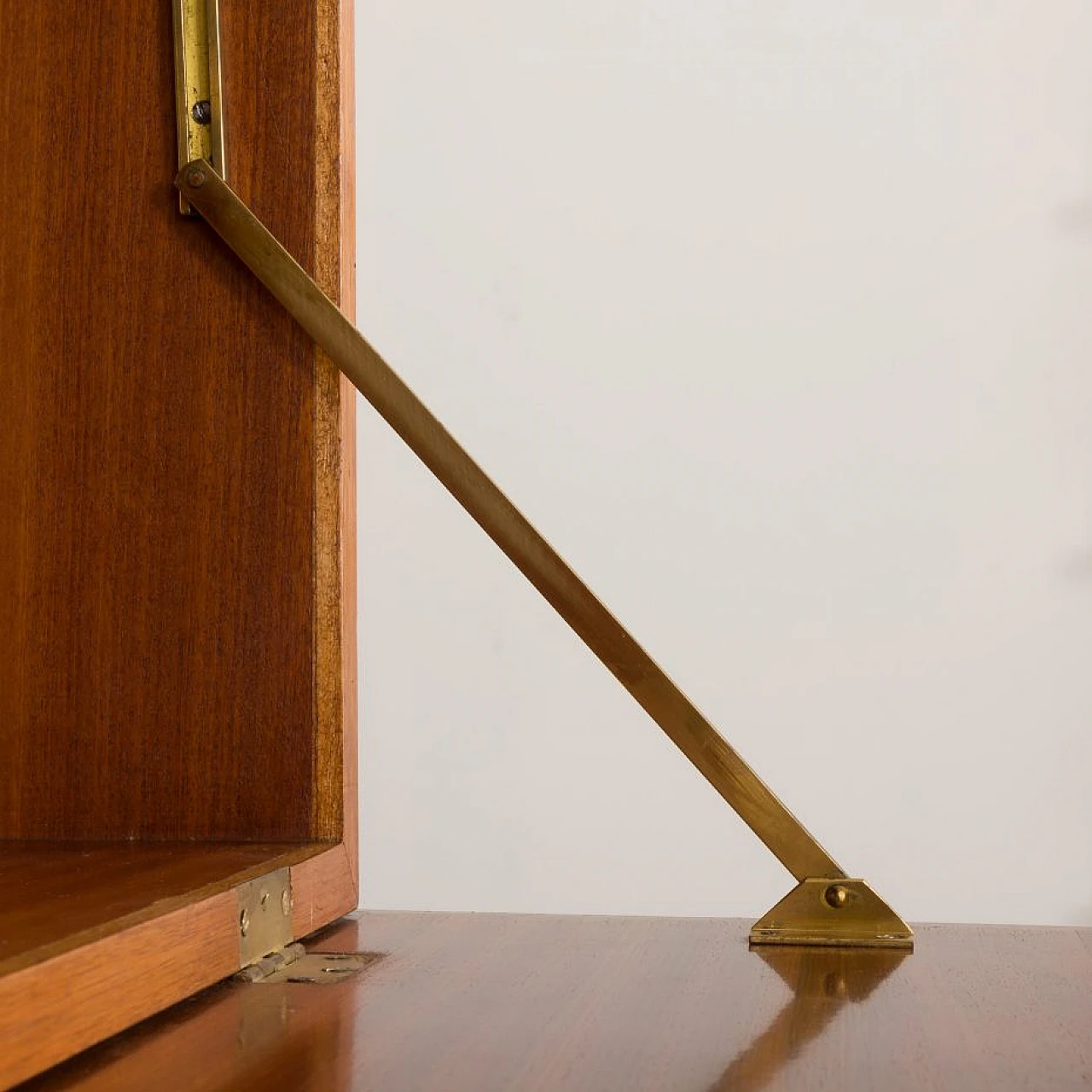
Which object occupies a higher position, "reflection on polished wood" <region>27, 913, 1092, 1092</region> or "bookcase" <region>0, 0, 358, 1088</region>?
"bookcase" <region>0, 0, 358, 1088</region>

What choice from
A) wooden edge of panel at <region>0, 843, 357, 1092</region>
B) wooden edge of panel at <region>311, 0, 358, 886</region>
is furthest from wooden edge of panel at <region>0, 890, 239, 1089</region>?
wooden edge of panel at <region>311, 0, 358, 886</region>

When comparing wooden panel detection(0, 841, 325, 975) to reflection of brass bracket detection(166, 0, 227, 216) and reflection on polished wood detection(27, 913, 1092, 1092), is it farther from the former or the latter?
reflection of brass bracket detection(166, 0, 227, 216)

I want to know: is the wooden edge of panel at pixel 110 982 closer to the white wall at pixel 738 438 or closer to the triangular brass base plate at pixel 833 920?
the triangular brass base plate at pixel 833 920

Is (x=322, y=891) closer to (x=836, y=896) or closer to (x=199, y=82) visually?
(x=836, y=896)

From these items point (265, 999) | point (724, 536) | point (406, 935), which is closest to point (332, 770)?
point (406, 935)

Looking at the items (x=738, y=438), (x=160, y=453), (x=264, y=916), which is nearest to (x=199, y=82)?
(x=160, y=453)

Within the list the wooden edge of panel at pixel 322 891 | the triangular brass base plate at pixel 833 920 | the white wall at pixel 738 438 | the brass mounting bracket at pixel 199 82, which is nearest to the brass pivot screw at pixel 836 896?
the triangular brass base plate at pixel 833 920

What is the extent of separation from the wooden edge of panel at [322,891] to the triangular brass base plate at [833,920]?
0.19m

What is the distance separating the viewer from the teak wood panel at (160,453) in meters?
0.74

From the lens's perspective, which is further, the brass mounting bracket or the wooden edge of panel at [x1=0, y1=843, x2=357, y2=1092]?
the brass mounting bracket

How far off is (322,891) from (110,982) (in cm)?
24

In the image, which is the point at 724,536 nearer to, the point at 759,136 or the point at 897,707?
the point at 897,707

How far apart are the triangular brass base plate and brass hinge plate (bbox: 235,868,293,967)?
20 centimetres

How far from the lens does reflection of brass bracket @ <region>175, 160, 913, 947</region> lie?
0.67 m
